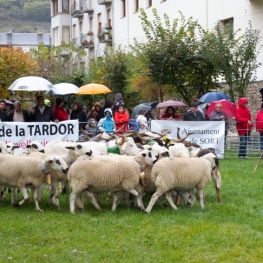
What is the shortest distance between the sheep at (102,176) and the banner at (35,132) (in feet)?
16.5

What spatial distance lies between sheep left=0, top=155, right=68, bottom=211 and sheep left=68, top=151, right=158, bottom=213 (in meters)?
0.38

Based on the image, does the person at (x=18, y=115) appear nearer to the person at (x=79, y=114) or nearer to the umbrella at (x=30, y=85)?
the umbrella at (x=30, y=85)

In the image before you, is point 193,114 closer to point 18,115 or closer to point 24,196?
point 18,115

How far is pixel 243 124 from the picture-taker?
20234mm

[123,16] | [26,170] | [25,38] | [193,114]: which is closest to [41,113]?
[193,114]

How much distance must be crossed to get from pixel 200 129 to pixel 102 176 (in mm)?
8102

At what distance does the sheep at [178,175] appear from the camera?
11508 millimetres

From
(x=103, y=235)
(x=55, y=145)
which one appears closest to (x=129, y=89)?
(x=55, y=145)

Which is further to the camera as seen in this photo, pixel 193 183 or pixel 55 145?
pixel 55 145

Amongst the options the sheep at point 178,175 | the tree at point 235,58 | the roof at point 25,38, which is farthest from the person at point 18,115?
the roof at point 25,38

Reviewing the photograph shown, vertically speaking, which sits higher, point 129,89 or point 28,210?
point 129,89

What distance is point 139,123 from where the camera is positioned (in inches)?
764

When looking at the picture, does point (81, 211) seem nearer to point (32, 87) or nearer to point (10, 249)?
point (10, 249)

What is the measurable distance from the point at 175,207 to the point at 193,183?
1.72ft
